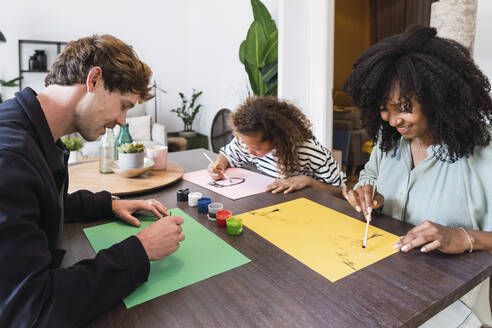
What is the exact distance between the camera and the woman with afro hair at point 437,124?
39.0 inches

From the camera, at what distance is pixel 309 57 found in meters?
3.24

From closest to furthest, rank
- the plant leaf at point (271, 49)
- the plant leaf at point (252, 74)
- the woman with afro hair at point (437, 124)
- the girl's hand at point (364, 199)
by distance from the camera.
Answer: the woman with afro hair at point (437, 124) < the girl's hand at point (364, 199) < the plant leaf at point (271, 49) < the plant leaf at point (252, 74)

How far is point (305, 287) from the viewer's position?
740mm

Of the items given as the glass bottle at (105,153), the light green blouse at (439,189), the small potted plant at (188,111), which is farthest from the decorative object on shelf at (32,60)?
the light green blouse at (439,189)

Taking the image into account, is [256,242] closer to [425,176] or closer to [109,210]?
[109,210]

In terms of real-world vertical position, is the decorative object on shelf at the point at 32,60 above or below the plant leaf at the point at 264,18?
below

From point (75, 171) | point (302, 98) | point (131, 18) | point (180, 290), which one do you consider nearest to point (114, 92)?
point (180, 290)

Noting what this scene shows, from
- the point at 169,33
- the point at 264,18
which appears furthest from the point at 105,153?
the point at 169,33

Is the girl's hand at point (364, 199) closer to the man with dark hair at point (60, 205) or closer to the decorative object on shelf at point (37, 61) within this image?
the man with dark hair at point (60, 205)

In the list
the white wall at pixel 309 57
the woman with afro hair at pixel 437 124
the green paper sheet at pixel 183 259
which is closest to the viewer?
the green paper sheet at pixel 183 259

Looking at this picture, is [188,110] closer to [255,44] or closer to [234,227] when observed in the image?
[255,44]

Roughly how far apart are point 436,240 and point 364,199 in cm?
30

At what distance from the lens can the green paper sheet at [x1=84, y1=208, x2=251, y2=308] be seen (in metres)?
0.75

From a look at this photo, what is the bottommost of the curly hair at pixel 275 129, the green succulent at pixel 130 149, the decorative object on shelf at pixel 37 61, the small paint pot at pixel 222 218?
the small paint pot at pixel 222 218
